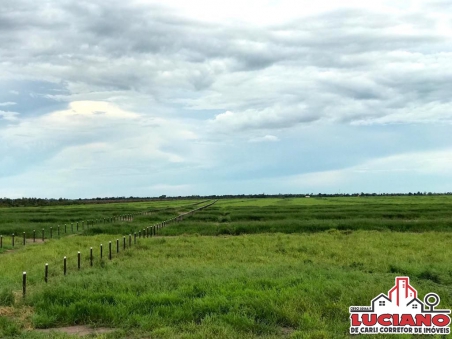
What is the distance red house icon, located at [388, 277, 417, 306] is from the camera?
10.4 m

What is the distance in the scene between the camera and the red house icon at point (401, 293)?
34.2 ft

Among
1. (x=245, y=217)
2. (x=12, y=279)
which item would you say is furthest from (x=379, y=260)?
(x=245, y=217)

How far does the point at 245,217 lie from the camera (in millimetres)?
54125

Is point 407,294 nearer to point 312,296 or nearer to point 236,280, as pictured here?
point 312,296

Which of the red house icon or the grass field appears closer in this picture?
the grass field

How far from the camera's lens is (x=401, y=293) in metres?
10.9

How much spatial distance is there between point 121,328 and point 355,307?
222 inches
